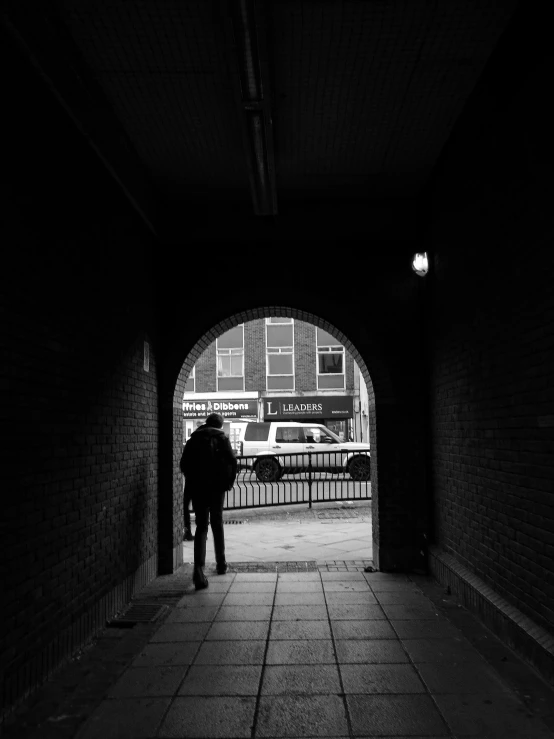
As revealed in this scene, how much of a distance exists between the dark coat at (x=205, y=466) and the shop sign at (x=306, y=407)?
68.2 feet

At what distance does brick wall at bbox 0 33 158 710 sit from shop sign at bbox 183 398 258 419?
864 inches

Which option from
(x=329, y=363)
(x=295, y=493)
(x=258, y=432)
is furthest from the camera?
(x=329, y=363)

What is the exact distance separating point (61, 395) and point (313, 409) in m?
23.5

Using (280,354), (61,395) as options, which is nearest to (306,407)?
(280,354)

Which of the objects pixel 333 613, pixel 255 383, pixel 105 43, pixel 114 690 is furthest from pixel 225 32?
pixel 255 383

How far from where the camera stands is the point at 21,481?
354 cm

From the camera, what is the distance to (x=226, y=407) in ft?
92.4

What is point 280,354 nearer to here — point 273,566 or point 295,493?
point 295,493

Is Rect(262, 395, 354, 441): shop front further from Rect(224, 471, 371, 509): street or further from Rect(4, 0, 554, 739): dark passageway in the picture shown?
Rect(4, 0, 554, 739): dark passageway

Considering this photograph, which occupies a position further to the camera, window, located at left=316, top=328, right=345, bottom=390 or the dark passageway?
window, located at left=316, top=328, right=345, bottom=390

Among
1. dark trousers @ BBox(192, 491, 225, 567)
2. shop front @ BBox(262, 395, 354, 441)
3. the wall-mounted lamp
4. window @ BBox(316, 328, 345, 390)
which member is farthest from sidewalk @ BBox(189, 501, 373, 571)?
window @ BBox(316, 328, 345, 390)

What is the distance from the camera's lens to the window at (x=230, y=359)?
28984 millimetres

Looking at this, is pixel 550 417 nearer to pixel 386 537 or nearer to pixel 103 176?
pixel 386 537

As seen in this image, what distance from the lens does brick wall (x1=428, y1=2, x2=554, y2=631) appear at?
3678mm
